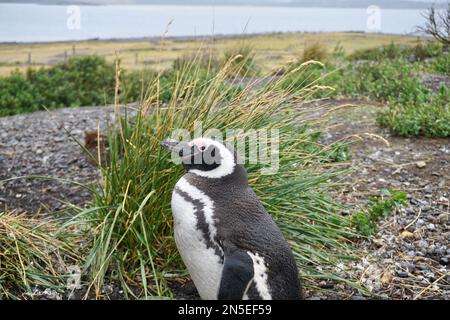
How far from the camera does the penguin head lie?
2.83 metres

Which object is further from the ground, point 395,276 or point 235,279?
point 235,279

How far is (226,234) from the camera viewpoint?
2684 millimetres

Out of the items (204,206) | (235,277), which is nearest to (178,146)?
(204,206)

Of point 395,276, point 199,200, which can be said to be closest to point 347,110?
point 395,276

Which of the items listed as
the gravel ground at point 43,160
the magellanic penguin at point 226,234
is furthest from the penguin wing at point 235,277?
the gravel ground at point 43,160

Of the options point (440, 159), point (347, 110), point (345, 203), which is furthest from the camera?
point (347, 110)

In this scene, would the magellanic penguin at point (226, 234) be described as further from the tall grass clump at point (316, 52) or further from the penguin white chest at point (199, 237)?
the tall grass clump at point (316, 52)

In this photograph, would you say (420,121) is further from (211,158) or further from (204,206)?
(204,206)

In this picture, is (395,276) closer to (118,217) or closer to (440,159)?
(118,217)

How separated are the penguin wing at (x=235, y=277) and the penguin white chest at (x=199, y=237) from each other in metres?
0.14

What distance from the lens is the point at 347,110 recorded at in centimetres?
781

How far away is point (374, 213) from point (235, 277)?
83.1 inches

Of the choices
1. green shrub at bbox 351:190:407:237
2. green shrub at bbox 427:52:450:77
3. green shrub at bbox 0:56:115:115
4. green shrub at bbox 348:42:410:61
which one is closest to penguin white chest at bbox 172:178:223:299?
green shrub at bbox 351:190:407:237
